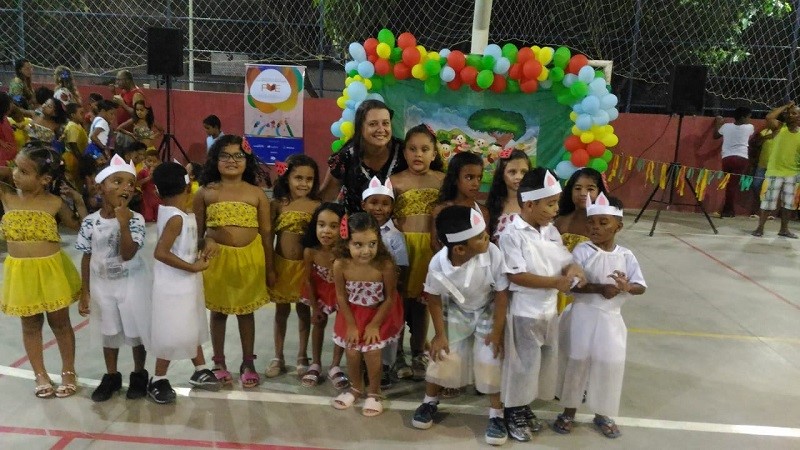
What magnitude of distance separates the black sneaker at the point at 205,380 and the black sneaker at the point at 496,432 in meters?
1.38

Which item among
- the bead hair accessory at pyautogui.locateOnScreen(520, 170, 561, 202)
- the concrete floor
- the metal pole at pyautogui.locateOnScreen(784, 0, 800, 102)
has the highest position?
the metal pole at pyautogui.locateOnScreen(784, 0, 800, 102)

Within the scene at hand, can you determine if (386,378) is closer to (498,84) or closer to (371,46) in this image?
(371,46)

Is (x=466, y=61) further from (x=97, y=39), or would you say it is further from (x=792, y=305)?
(x=97, y=39)

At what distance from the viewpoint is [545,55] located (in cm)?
735

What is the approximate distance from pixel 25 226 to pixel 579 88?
239 inches

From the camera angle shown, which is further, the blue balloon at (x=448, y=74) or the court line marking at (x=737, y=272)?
the blue balloon at (x=448, y=74)

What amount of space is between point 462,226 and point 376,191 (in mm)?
578

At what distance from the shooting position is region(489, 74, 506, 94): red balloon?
304 inches

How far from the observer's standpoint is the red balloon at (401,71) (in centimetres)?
760

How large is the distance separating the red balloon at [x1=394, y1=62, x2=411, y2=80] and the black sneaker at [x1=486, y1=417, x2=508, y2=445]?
544 centimetres

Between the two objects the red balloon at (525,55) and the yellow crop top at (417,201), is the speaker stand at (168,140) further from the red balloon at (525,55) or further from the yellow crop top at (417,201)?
the yellow crop top at (417,201)

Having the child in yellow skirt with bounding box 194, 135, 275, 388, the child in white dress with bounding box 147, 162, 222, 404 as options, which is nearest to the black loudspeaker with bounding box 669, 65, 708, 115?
the child in yellow skirt with bounding box 194, 135, 275, 388

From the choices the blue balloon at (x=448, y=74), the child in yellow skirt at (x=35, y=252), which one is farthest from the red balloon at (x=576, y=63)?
the child in yellow skirt at (x=35, y=252)

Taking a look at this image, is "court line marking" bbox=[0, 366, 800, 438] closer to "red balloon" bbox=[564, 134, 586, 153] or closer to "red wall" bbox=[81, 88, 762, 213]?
"red balloon" bbox=[564, 134, 586, 153]
